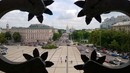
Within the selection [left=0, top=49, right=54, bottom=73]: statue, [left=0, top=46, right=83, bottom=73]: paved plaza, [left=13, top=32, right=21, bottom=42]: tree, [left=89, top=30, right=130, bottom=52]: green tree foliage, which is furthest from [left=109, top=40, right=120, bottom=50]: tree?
[left=13, top=32, right=21, bottom=42]: tree

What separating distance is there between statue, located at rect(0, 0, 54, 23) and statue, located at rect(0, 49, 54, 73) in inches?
16.9

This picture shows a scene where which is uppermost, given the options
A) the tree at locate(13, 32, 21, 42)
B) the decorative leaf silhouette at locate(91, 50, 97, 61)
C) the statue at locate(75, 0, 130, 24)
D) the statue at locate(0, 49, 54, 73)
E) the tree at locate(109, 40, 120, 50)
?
the statue at locate(75, 0, 130, 24)

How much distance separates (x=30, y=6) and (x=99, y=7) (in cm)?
79

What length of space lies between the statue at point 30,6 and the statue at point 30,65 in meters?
0.43

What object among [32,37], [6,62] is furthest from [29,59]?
[32,37]

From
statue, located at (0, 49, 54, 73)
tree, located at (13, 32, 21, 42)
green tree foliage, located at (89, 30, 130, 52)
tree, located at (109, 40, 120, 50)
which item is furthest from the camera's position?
tree, located at (13, 32, 21, 42)

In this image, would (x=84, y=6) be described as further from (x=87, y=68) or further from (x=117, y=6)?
(x=87, y=68)

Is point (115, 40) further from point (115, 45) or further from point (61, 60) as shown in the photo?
point (61, 60)

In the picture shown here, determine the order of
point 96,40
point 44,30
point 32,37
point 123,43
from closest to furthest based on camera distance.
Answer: point 123,43 < point 96,40 < point 32,37 < point 44,30

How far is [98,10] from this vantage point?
10.2 ft

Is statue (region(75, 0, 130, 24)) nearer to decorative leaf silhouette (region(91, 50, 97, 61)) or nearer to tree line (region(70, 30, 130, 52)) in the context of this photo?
decorative leaf silhouette (region(91, 50, 97, 61))

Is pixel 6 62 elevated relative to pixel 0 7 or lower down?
lower down

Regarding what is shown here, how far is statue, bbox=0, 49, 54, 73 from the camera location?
3.06 meters

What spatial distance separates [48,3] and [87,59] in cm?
78
